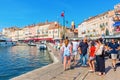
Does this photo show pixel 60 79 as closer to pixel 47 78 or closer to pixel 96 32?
pixel 47 78

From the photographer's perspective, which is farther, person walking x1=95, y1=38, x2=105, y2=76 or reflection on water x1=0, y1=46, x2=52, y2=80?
reflection on water x1=0, y1=46, x2=52, y2=80

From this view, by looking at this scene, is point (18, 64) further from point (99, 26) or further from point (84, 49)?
point (99, 26)

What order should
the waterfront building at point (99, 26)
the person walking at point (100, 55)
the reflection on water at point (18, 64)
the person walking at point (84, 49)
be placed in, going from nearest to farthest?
the person walking at point (100, 55), the person walking at point (84, 49), the reflection on water at point (18, 64), the waterfront building at point (99, 26)

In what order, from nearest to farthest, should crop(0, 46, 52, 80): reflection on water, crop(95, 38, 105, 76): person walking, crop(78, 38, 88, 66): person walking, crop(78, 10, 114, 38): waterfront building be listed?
crop(95, 38, 105, 76): person walking < crop(78, 38, 88, 66): person walking < crop(0, 46, 52, 80): reflection on water < crop(78, 10, 114, 38): waterfront building

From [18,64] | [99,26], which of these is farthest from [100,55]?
[99,26]

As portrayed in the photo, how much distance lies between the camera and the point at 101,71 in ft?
39.5

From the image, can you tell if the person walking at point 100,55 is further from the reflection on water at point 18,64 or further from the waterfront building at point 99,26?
the waterfront building at point 99,26

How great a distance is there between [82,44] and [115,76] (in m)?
3.72

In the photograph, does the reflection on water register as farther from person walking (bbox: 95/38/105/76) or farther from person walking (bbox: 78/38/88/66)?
person walking (bbox: 95/38/105/76)

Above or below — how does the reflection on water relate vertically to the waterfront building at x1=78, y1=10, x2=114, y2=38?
below

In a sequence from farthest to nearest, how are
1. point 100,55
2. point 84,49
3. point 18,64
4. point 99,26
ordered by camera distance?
point 99,26 → point 18,64 → point 84,49 → point 100,55

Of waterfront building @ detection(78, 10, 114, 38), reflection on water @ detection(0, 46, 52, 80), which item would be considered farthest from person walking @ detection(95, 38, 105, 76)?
waterfront building @ detection(78, 10, 114, 38)

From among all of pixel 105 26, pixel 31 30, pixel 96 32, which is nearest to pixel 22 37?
pixel 31 30

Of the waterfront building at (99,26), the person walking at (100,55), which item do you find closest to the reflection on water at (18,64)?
the person walking at (100,55)
